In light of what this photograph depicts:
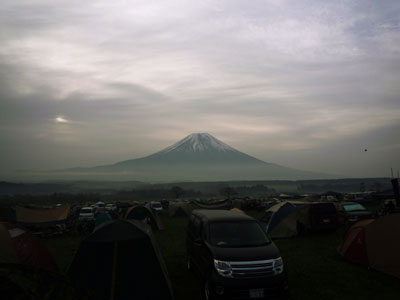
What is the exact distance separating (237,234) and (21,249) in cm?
615

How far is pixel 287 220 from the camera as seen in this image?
1623 centimetres

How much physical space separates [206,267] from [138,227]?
74.8 inches

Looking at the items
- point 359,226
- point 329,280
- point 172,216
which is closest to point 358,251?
point 359,226

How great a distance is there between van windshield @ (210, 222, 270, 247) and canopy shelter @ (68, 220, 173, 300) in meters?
1.49

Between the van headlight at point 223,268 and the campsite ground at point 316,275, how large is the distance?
137cm

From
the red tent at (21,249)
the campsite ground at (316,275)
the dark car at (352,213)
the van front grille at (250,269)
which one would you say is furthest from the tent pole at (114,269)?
the dark car at (352,213)

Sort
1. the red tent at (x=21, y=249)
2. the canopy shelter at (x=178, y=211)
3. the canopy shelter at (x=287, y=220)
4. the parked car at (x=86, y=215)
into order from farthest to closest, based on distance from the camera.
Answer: the canopy shelter at (x=178, y=211)
the parked car at (x=86, y=215)
the canopy shelter at (x=287, y=220)
the red tent at (x=21, y=249)

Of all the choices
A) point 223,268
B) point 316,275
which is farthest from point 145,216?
point 223,268

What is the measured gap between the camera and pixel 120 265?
721 cm

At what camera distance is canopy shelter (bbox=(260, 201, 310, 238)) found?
16.0m

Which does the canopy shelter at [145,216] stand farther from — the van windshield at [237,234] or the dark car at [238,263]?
the van windshield at [237,234]

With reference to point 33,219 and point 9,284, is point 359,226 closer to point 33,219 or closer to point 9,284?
point 9,284

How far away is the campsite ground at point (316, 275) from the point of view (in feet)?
25.9

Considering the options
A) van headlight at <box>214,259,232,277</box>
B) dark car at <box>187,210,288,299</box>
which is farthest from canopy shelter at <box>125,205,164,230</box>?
van headlight at <box>214,259,232,277</box>
